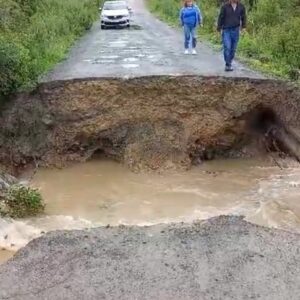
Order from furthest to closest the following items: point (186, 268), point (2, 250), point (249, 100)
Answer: point (249, 100) → point (2, 250) → point (186, 268)

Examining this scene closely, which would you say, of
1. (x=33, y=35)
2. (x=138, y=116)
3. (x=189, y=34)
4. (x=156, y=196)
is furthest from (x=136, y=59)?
(x=156, y=196)

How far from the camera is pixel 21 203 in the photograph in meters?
10.2

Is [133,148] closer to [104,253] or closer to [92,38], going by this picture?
[104,253]

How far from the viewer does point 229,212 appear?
10734mm

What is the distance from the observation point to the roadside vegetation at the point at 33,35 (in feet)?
42.9

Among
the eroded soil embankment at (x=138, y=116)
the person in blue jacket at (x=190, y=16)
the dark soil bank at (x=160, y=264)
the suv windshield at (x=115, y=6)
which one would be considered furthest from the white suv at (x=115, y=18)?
the dark soil bank at (x=160, y=264)

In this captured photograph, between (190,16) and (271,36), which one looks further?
(271,36)

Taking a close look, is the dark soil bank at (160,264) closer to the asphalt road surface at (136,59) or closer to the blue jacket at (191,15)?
the asphalt road surface at (136,59)

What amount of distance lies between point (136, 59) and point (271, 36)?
462 centimetres

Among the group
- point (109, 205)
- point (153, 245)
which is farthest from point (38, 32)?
point (153, 245)

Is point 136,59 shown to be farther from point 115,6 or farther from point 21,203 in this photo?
point 115,6

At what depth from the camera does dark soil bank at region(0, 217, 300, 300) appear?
6.98 m

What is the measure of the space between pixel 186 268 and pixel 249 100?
6.50 m

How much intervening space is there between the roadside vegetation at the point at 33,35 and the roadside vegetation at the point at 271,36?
16.1 ft
